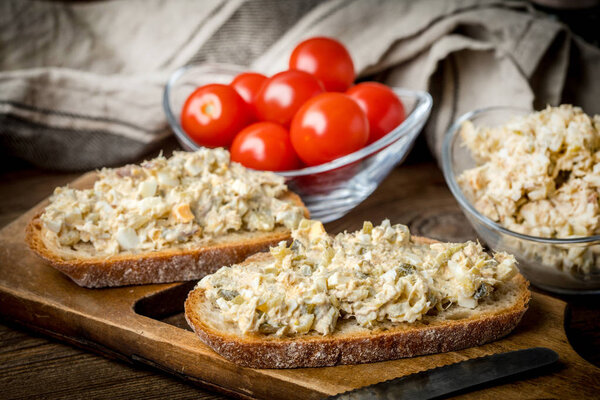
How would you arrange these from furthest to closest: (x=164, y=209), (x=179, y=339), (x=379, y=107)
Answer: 1. (x=379, y=107)
2. (x=164, y=209)
3. (x=179, y=339)

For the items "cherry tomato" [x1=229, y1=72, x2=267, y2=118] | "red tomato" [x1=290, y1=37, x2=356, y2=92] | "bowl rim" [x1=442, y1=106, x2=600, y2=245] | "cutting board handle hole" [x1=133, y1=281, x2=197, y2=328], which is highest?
"red tomato" [x1=290, y1=37, x2=356, y2=92]

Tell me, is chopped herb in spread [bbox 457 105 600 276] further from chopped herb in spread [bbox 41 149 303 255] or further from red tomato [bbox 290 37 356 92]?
red tomato [bbox 290 37 356 92]

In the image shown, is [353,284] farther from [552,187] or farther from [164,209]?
[552,187]

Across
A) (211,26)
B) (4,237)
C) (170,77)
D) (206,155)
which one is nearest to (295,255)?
(206,155)

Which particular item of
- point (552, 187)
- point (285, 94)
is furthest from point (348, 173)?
point (552, 187)

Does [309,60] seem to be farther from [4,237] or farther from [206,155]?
[4,237]

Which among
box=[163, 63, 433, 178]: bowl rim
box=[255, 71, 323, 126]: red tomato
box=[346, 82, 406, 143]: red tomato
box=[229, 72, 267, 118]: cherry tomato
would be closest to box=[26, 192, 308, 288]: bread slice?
box=[163, 63, 433, 178]: bowl rim

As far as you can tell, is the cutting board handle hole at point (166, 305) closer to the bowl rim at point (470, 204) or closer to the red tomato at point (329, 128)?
the red tomato at point (329, 128)
